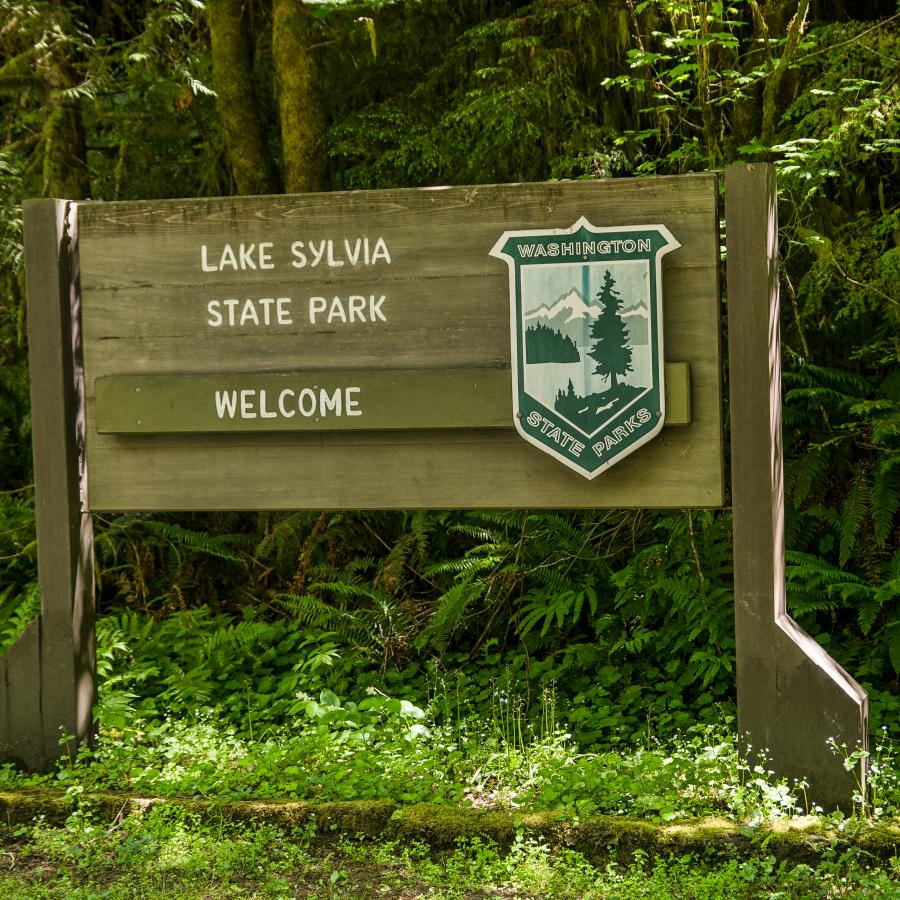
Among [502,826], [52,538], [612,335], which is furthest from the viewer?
[52,538]

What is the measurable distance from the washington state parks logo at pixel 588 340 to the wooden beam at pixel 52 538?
2148mm

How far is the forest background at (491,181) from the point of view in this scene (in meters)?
6.19

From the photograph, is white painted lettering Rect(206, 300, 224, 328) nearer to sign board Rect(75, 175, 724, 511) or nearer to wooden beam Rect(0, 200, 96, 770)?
sign board Rect(75, 175, 724, 511)

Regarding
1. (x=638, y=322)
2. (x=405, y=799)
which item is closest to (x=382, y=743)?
(x=405, y=799)

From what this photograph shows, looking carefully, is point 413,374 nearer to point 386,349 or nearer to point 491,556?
point 386,349

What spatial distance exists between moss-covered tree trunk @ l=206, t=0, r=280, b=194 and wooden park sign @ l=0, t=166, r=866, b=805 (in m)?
2.92

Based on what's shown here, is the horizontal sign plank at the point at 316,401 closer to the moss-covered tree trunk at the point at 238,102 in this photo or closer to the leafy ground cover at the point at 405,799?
the leafy ground cover at the point at 405,799

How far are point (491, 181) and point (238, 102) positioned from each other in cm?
199

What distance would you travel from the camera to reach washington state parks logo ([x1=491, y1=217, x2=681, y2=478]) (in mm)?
4703

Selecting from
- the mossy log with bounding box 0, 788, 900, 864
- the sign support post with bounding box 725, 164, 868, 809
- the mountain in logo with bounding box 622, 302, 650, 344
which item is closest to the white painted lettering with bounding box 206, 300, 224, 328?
the mountain in logo with bounding box 622, 302, 650, 344

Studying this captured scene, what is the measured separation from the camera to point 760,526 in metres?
4.62

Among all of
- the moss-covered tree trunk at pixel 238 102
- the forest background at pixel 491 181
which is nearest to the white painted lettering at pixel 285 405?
the forest background at pixel 491 181

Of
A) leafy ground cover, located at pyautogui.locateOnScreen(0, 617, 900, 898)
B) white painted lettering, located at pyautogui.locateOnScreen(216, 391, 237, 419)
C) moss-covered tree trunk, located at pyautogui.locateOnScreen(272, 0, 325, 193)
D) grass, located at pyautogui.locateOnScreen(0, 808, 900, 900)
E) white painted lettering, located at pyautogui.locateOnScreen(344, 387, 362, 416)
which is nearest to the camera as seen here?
grass, located at pyautogui.locateOnScreen(0, 808, 900, 900)

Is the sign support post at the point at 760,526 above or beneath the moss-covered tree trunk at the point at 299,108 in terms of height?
beneath
